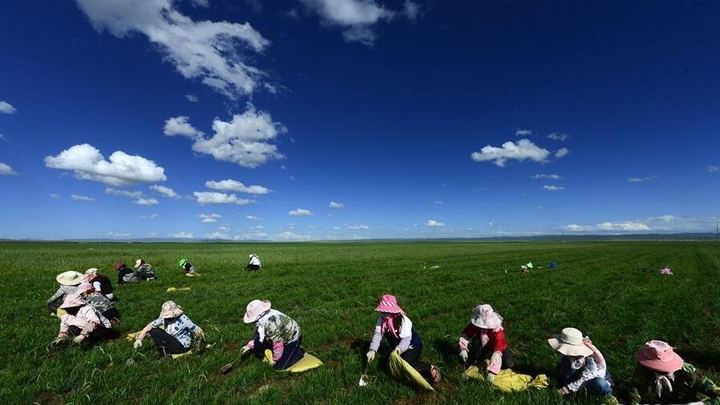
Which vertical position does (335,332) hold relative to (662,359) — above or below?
below

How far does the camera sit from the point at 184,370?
760cm

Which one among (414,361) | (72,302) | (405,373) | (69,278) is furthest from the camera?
(69,278)

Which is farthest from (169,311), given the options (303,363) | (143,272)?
(143,272)

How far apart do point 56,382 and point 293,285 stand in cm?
1423

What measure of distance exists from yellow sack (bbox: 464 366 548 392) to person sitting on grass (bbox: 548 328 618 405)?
434mm

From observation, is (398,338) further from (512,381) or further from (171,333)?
(171,333)

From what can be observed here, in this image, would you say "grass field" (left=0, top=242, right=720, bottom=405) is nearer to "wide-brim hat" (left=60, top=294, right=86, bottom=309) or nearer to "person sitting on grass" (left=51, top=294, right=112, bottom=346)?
"person sitting on grass" (left=51, top=294, right=112, bottom=346)

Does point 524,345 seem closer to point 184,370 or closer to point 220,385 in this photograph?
point 220,385

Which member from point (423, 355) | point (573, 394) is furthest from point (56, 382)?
point (573, 394)

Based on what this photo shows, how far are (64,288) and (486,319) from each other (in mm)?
14736

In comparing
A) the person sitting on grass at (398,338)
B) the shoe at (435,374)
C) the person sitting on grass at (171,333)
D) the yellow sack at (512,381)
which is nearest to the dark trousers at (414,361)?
the person sitting on grass at (398,338)

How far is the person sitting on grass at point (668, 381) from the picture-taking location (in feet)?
18.5

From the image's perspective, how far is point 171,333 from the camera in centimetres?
875

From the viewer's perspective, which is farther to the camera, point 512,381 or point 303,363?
point 303,363
